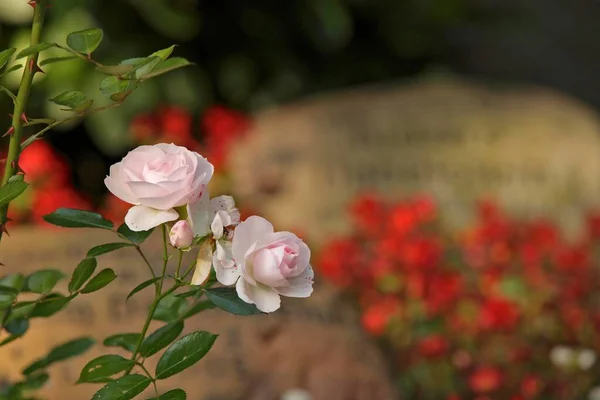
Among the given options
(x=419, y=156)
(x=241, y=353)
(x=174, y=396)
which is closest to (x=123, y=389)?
(x=174, y=396)

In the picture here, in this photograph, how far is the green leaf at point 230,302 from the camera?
0.98m

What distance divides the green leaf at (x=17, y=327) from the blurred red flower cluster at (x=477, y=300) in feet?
3.99

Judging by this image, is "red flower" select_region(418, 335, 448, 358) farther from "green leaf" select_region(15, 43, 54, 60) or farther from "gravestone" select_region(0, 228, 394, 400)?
"green leaf" select_region(15, 43, 54, 60)

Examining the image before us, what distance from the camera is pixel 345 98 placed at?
387cm

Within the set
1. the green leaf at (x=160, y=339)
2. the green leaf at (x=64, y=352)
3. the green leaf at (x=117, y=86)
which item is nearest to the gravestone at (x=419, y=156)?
the green leaf at (x=64, y=352)

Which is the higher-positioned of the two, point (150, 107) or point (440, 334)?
point (440, 334)

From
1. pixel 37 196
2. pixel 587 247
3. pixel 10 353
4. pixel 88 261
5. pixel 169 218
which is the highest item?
pixel 169 218

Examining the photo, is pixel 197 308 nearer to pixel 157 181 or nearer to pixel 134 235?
pixel 134 235

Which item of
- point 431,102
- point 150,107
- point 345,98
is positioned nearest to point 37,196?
point 150,107

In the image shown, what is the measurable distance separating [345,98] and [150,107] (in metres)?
0.81

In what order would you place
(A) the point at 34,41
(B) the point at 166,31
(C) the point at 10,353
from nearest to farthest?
1. (A) the point at 34,41
2. (C) the point at 10,353
3. (B) the point at 166,31

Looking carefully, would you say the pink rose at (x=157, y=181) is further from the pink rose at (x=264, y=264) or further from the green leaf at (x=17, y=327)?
the green leaf at (x=17, y=327)

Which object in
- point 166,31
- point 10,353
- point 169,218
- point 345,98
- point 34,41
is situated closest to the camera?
point 169,218

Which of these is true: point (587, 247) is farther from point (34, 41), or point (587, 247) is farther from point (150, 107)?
point (34, 41)
